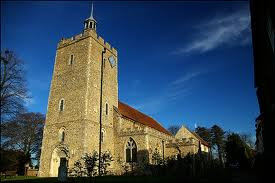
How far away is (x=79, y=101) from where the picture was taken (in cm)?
2320

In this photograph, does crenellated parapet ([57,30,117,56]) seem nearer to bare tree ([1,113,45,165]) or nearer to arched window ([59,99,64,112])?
arched window ([59,99,64,112])

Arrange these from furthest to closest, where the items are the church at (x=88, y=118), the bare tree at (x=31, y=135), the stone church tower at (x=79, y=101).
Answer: the bare tree at (x=31, y=135) → the church at (x=88, y=118) → the stone church tower at (x=79, y=101)

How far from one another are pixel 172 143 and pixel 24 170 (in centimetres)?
2100

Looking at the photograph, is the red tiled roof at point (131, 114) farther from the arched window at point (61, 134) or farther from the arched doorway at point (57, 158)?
the arched doorway at point (57, 158)

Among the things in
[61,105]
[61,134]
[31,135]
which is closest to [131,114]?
[61,105]

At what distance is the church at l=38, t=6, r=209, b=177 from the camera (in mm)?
22469

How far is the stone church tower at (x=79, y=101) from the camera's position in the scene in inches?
877

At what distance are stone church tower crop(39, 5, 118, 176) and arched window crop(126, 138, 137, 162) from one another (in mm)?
1867

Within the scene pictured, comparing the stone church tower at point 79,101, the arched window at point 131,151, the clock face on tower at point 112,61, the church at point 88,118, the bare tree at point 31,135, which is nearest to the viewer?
the stone church tower at point 79,101

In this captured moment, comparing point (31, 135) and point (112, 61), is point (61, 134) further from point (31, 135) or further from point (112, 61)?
point (31, 135)

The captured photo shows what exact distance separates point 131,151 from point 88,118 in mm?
5930

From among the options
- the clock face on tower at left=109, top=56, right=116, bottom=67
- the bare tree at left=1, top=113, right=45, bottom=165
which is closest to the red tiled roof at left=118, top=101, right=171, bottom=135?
the clock face on tower at left=109, top=56, right=116, bottom=67

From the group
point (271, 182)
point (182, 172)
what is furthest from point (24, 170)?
point (271, 182)

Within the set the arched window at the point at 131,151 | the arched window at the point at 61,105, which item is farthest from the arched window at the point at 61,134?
the arched window at the point at 131,151
